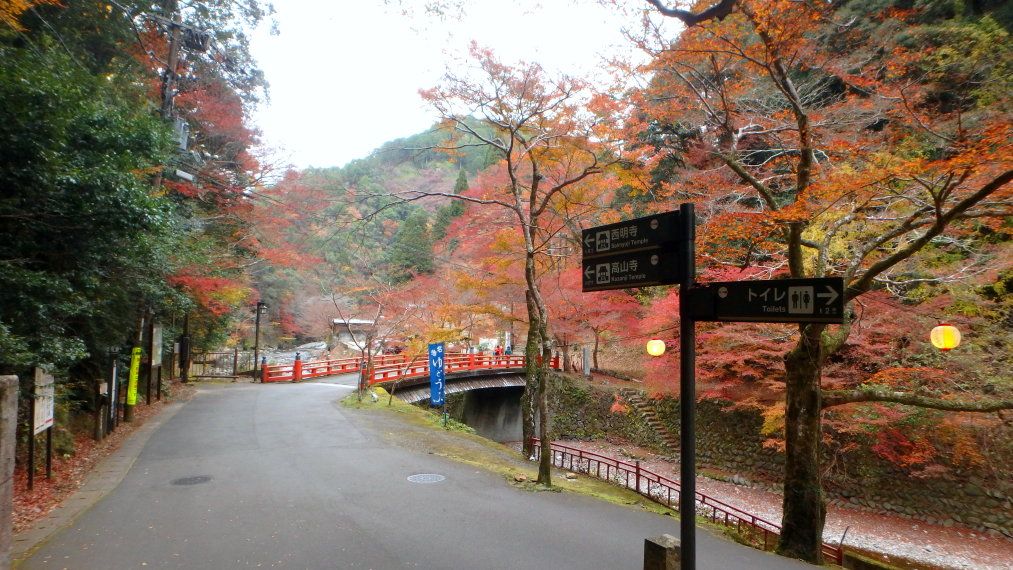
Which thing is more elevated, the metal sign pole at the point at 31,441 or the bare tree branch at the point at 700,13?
the bare tree branch at the point at 700,13

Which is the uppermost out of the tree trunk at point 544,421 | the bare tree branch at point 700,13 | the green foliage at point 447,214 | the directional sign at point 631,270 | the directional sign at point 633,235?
the green foliage at point 447,214

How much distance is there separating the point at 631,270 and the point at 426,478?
592 centimetres

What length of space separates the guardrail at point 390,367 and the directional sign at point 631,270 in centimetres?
1579

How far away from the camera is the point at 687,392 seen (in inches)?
122

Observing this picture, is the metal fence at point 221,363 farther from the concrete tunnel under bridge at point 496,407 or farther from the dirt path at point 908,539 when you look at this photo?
the dirt path at point 908,539

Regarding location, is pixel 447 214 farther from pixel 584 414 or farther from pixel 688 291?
pixel 688 291

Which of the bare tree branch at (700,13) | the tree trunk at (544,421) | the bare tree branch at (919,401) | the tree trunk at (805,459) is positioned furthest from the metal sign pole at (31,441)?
the bare tree branch at (919,401)

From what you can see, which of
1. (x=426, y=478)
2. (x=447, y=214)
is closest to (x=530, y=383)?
(x=426, y=478)

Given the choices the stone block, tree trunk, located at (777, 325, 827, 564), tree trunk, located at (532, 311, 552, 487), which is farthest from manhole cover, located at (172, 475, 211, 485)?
tree trunk, located at (777, 325, 827, 564)

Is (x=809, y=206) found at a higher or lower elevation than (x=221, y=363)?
higher

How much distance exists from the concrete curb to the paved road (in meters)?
0.14

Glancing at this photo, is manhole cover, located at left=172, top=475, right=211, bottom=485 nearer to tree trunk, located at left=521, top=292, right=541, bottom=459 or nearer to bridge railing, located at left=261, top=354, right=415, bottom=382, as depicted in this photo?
tree trunk, located at left=521, top=292, right=541, bottom=459

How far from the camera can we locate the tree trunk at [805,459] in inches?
272

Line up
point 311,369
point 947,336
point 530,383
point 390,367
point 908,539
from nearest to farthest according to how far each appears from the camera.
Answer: point 947,336
point 908,539
point 530,383
point 390,367
point 311,369
